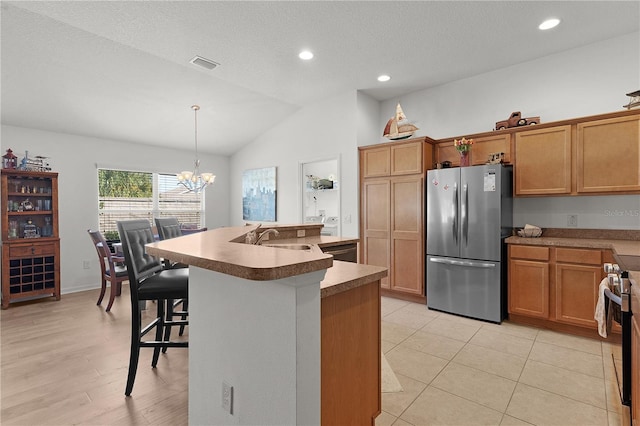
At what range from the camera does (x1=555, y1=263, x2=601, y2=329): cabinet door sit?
114 inches

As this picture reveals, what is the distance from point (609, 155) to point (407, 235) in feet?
7.03

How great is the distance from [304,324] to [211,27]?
306cm

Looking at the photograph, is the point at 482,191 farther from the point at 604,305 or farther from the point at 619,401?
the point at 619,401

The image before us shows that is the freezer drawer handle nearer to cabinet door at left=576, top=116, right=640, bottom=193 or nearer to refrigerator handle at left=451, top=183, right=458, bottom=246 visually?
refrigerator handle at left=451, top=183, right=458, bottom=246

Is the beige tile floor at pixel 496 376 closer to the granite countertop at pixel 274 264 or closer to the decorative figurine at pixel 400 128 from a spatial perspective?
the granite countertop at pixel 274 264

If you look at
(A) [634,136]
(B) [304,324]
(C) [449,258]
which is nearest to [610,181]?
(A) [634,136]

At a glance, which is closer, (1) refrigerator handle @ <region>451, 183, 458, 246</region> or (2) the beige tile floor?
(2) the beige tile floor

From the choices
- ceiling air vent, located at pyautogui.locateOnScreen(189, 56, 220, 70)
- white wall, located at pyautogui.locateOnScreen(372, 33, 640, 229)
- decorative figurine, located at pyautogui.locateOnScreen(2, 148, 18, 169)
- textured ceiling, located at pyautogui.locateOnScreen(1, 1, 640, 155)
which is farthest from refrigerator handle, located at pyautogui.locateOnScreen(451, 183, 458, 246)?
decorative figurine, located at pyautogui.locateOnScreen(2, 148, 18, 169)

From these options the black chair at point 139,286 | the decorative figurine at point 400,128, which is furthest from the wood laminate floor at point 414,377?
the decorative figurine at point 400,128

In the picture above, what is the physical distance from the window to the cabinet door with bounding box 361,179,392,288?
356 centimetres

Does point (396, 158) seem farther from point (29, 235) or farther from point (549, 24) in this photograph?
point (29, 235)

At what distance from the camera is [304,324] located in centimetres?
104

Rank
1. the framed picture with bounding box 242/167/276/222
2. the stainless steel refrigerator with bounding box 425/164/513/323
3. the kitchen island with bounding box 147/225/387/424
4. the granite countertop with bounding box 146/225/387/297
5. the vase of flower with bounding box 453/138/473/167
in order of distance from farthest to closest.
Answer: the framed picture with bounding box 242/167/276/222 < the vase of flower with bounding box 453/138/473/167 < the stainless steel refrigerator with bounding box 425/164/513/323 < the kitchen island with bounding box 147/225/387/424 < the granite countertop with bounding box 146/225/387/297

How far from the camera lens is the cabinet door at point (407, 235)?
13.1ft
